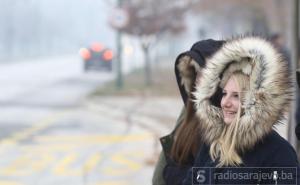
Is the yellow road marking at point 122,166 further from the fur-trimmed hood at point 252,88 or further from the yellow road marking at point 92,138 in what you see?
the fur-trimmed hood at point 252,88

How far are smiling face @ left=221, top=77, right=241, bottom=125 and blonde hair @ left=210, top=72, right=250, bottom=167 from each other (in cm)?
2

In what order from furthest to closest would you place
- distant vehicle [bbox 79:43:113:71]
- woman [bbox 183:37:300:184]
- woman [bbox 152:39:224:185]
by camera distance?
distant vehicle [bbox 79:43:113:71] < woman [bbox 152:39:224:185] < woman [bbox 183:37:300:184]

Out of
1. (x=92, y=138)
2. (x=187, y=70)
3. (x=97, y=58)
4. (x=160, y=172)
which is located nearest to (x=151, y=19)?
(x=97, y=58)

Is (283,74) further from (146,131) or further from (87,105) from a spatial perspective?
(87,105)

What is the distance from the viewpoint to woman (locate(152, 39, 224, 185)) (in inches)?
126

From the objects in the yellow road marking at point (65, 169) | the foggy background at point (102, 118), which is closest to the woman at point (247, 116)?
the foggy background at point (102, 118)

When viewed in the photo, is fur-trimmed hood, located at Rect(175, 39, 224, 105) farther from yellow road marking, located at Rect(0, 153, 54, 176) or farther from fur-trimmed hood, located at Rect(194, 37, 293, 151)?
yellow road marking, located at Rect(0, 153, 54, 176)

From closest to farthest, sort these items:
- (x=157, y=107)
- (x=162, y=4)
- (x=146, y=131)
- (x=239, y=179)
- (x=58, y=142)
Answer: (x=239, y=179) → (x=58, y=142) → (x=146, y=131) → (x=157, y=107) → (x=162, y=4)

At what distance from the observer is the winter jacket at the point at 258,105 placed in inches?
97.6

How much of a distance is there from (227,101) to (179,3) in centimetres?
2002

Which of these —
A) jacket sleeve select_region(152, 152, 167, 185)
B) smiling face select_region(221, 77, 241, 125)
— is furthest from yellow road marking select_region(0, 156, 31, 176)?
smiling face select_region(221, 77, 241, 125)

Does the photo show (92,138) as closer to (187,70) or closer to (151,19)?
(187,70)

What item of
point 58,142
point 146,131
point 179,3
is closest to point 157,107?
point 146,131

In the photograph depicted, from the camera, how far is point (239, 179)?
8.24 feet
